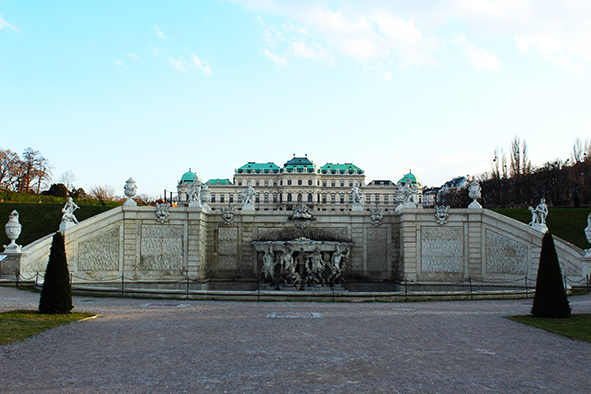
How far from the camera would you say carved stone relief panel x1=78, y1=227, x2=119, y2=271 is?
81.1 feet

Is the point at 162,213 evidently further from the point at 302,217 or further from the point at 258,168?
the point at 258,168

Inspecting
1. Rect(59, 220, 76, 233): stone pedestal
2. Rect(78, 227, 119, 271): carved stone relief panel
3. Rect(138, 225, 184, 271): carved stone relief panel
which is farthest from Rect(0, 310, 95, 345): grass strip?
Rect(138, 225, 184, 271): carved stone relief panel

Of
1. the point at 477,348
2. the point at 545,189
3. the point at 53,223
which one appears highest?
the point at 545,189

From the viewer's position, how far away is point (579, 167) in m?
59.6

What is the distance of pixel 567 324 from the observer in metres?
12.6

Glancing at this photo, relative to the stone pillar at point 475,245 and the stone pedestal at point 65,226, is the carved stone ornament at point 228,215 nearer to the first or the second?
the stone pedestal at point 65,226

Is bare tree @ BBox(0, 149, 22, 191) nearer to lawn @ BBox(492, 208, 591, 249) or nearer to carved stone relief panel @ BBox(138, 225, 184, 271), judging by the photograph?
carved stone relief panel @ BBox(138, 225, 184, 271)

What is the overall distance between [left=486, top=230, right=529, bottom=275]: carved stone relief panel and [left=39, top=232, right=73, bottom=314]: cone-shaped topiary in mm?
20509

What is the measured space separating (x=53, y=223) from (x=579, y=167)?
5813 cm

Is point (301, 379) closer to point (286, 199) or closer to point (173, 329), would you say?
point (173, 329)

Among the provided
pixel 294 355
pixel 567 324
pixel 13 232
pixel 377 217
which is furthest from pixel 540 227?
pixel 13 232

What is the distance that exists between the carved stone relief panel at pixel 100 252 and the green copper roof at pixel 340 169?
352 feet

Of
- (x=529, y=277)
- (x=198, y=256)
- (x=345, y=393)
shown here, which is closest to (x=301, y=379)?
(x=345, y=393)

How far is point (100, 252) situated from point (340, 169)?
108733 mm
